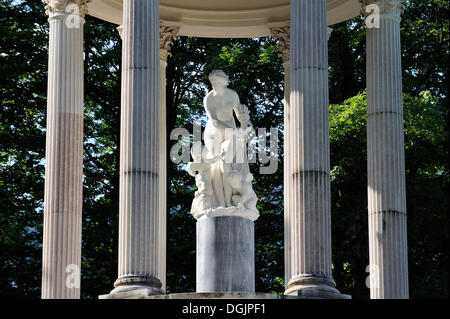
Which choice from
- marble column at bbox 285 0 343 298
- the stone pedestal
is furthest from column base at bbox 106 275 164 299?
marble column at bbox 285 0 343 298

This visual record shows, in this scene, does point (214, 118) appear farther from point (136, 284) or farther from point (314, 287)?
point (314, 287)

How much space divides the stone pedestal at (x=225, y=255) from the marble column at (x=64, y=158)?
6169mm

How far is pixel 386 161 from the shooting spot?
55.3m

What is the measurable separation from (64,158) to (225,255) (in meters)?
9.26

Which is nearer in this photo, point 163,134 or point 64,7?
point 64,7

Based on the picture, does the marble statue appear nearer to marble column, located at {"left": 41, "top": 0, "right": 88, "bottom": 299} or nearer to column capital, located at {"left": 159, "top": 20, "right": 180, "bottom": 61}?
marble column, located at {"left": 41, "top": 0, "right": 88, "bottom": 299}

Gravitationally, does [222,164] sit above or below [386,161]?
below

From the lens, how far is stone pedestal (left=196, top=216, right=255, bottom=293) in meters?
51.0

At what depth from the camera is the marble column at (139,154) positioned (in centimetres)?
4972

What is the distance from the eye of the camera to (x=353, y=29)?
83812 millimetres

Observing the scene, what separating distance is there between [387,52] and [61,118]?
15523mm

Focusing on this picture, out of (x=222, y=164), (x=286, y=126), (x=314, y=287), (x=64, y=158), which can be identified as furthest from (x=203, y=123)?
(x=314, y=287)

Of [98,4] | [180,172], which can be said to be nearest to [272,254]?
[180,172]

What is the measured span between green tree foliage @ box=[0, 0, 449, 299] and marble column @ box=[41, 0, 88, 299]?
21146mm
